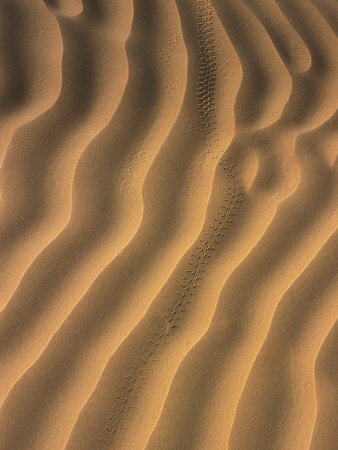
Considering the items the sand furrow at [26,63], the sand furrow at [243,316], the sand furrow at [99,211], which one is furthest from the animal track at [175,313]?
the sand furrow at [26,63]

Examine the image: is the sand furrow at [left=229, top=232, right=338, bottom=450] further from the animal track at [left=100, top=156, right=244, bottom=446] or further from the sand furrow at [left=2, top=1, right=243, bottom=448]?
the sand furrow at [left=2, top=1, right=243, bottom=448]

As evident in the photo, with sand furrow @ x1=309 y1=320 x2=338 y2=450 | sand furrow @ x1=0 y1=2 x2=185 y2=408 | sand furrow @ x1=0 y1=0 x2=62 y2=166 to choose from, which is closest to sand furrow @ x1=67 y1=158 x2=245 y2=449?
sand furrow @ x1=0 y1=2 x2=185 y2=408

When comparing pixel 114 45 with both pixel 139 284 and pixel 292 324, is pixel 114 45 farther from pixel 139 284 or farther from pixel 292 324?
pixel 292 324

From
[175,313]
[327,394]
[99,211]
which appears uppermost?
[99,211]

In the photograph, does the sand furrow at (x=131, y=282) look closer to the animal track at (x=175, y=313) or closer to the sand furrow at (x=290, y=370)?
the animal track at (x=175, y=313)

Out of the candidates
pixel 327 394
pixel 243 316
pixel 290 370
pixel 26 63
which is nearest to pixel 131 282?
pixel 243 316

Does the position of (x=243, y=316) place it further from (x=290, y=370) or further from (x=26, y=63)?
(x=26, y=63)
